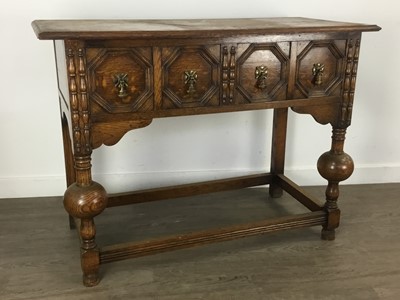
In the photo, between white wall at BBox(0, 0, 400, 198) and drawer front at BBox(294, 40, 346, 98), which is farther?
white wall at BBox(0, 0, 400, 198)

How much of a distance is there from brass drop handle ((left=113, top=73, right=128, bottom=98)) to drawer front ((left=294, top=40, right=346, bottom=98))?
671mm

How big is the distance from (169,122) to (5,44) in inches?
34.8

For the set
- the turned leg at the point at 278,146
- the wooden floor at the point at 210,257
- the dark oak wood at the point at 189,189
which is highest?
the turned leg at the point at 278,146

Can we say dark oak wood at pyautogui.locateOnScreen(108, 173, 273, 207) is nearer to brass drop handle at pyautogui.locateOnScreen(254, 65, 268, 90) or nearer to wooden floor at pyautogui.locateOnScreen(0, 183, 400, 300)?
wooden floor at pyautogui.locateOnScreen(0, 183, 400, 300)

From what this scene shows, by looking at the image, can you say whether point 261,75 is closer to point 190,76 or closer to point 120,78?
point 190,76

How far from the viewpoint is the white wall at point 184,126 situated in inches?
92.4

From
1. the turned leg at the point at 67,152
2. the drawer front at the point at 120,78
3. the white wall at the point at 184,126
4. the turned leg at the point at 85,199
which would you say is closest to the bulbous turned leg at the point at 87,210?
the turned leg at the point at 85,199

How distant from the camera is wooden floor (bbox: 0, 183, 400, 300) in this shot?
6.03ft

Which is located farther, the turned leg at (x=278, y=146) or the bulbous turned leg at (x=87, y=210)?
the turned leg at (x=278, y=146)

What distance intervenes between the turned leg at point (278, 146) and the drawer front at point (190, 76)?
795 mm

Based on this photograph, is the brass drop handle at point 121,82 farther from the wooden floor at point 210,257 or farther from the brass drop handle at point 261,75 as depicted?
the wooden floor at point 210,257

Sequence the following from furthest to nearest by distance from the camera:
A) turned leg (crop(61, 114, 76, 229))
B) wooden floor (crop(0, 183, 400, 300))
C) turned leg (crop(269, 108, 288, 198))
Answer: turned leg (crop(269, 108, 288, 198)) → turned leg (crop(61, 114, 76, 229)) → wooden floor (crop(0, 183, 400, 300))

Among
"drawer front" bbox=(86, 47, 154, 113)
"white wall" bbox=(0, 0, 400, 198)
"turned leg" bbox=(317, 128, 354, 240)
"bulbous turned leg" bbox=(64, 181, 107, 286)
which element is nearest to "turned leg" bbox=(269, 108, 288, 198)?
"white wall" bbox=(0, 0, 400, 198)

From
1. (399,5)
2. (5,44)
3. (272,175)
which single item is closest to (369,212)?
(272,175)
